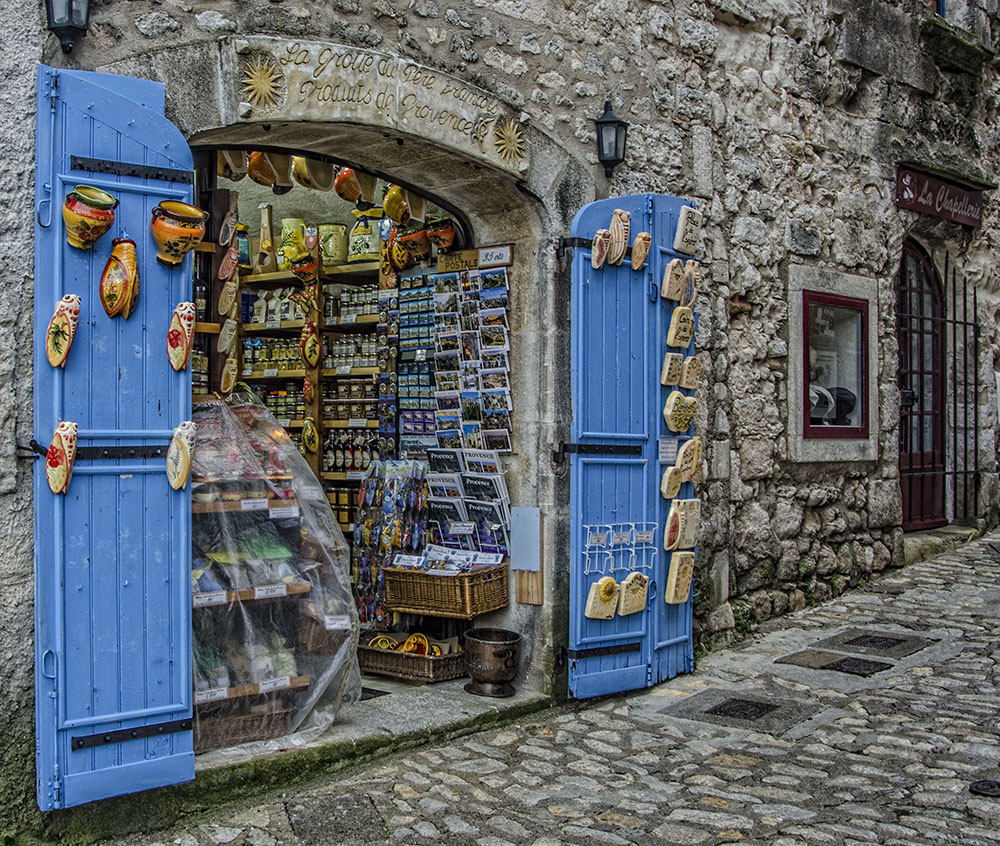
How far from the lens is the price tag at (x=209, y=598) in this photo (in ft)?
12.8

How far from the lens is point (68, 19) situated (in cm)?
342

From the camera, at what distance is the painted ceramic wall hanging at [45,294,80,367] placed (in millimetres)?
3326

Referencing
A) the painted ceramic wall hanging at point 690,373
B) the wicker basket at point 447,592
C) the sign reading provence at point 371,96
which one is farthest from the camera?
the painted ceramic wall hanging at point 690,373

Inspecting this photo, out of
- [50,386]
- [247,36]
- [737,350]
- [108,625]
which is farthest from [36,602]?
[737,350]

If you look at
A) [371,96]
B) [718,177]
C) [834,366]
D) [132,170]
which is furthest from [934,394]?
[132,170]

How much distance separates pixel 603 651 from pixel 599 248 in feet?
6.34

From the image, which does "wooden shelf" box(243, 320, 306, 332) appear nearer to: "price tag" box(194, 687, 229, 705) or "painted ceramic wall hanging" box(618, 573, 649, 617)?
"painted ceramic wall hanging" box(618, 573, 649, 617)

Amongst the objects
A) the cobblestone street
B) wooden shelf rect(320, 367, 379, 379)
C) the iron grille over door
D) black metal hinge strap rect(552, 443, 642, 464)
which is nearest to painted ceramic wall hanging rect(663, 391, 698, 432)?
black metal hinge strap rect(552, 443, 642, 464)

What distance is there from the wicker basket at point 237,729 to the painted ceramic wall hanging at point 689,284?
9.45 feet

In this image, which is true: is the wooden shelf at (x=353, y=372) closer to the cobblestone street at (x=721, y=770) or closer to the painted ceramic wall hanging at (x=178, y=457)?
the cobblestone street at (x=721, y=770)

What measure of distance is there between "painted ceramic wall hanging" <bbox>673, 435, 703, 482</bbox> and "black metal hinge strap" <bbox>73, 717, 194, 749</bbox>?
282 centimetres

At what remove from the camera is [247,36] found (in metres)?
3.91

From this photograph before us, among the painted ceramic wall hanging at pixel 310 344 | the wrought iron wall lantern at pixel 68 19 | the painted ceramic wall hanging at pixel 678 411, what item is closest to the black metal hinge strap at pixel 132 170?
the wrought iron wall lantern at pixel 68 19

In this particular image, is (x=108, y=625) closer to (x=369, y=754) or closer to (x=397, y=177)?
(x=369, y=754)
